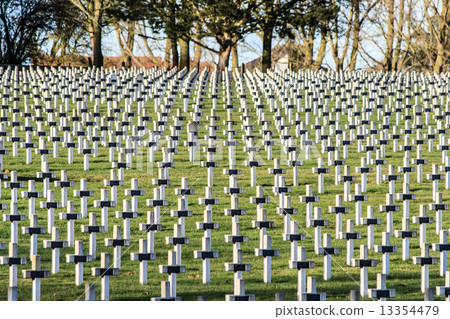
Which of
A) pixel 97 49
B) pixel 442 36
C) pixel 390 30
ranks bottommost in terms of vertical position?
pixel 97 49

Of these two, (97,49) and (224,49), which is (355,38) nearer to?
(224,49)

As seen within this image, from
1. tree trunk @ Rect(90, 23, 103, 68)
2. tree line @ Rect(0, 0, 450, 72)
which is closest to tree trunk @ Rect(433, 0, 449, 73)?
tree line @ Rect(0, 0, 450, 72)

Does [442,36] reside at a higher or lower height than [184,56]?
higher

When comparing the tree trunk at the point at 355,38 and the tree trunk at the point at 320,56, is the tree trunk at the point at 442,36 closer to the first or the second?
the tree trunk at the point at 355,38

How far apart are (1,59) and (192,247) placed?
35423 millimetres

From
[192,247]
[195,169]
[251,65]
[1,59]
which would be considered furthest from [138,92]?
[251,65]

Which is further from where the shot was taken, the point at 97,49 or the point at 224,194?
the point at 97,49

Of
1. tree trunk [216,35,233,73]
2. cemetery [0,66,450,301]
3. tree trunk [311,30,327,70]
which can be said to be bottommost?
cemetery [0,66,450,301]

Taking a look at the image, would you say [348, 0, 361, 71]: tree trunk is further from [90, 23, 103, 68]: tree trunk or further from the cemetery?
the cemetery

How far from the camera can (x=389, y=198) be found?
29.3ft

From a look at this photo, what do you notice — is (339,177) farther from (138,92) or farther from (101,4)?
(101,4)

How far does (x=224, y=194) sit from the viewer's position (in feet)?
38.5

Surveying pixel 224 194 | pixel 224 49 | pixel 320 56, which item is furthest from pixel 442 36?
pixel 224 194

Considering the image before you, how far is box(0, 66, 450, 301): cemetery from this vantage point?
24.2ft
